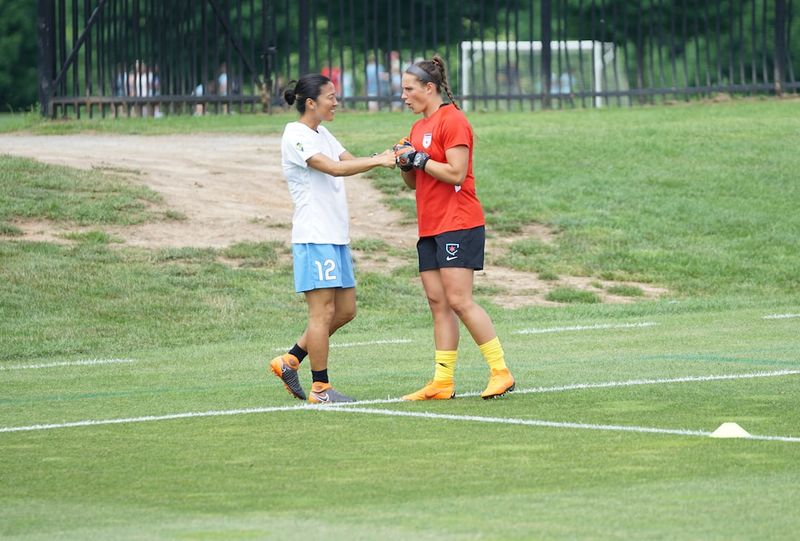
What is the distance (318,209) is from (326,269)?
359 mm

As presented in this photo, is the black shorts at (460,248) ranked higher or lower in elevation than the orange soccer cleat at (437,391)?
higher

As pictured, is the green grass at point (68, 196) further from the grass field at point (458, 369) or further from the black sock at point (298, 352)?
the black sock at point (298, 352)

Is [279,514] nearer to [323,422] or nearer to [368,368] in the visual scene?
[323,422]

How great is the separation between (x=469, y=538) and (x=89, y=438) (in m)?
3.36

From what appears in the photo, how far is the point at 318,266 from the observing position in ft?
31.5

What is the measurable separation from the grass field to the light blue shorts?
0.76 m

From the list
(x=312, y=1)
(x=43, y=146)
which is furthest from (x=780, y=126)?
(x=43, y=146)

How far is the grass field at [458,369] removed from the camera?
6.53 m

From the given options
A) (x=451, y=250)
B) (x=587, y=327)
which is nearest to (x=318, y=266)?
(x=451, y=250)

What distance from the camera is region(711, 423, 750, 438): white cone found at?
8.02m

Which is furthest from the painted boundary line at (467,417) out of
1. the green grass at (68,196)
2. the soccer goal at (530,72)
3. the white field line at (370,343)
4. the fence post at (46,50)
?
the fence post at (46,50)

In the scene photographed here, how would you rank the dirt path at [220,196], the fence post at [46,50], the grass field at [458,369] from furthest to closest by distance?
the fence post at [46,50]
the dirt path at [220,196]
the grass field at [458,369]

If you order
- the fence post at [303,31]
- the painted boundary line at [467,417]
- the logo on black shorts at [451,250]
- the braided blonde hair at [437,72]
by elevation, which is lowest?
the painted boundary line at [467,417]

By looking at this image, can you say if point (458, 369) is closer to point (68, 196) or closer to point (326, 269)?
point (326, 269)
